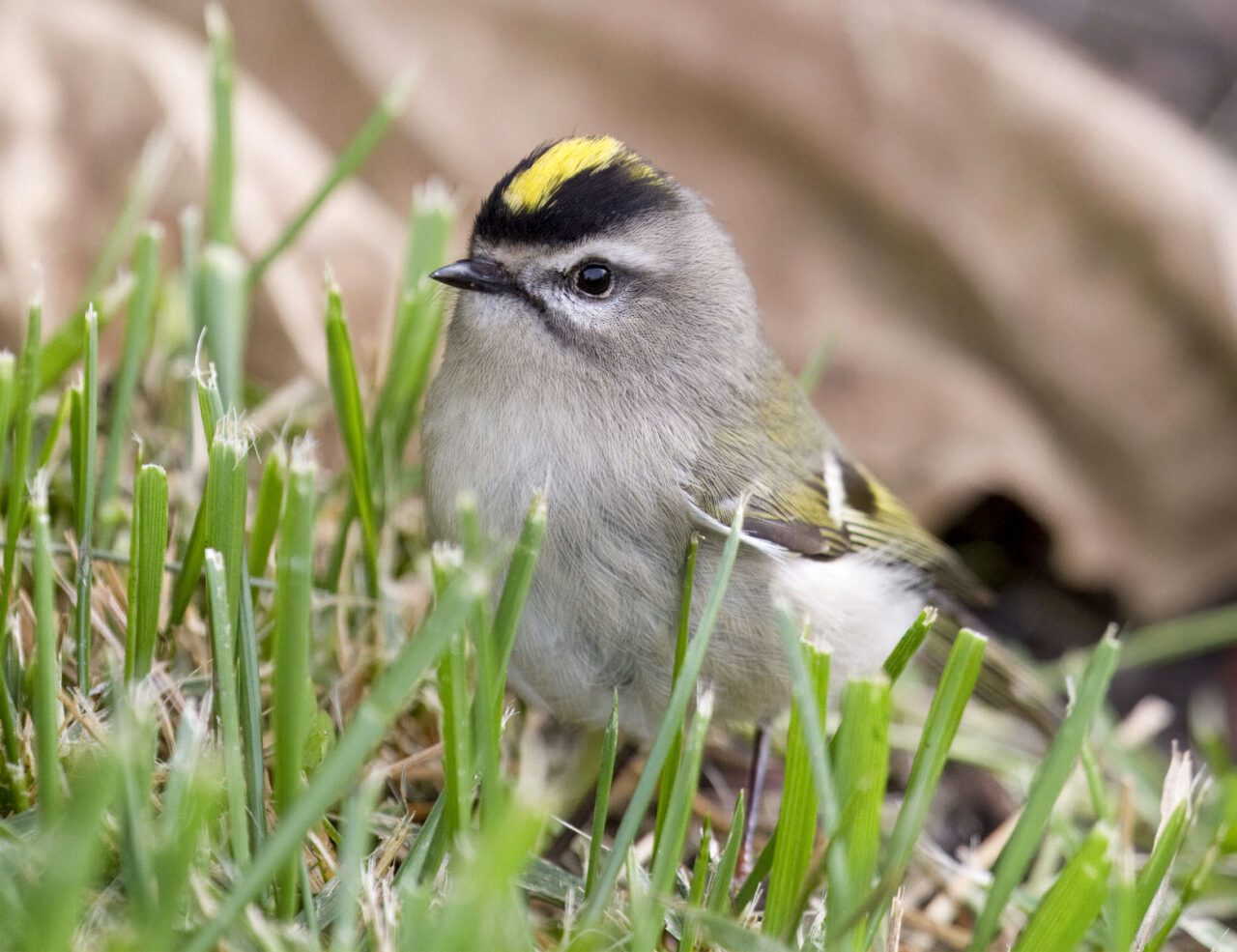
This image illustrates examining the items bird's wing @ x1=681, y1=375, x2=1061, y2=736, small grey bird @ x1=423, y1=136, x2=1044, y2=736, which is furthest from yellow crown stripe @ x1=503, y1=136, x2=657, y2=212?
bird's wing @ x1=681, y1=375, x2=1061, y2=736

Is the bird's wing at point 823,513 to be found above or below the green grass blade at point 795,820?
above

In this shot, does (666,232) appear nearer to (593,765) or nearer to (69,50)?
(593,765)

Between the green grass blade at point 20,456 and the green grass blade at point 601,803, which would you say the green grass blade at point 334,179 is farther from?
the green grass blade at point 601,803

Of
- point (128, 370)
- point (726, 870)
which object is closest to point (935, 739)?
point (726, 870)

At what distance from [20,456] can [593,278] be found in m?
0.81

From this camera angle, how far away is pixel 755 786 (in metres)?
2.25

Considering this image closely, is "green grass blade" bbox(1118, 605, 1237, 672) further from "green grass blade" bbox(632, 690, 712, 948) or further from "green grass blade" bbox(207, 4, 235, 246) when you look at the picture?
"green grass blade" bbox(207, 4, 235, 246)

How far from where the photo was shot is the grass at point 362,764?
3.97 ft

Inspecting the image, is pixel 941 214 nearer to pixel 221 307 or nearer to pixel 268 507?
pixel 221 307

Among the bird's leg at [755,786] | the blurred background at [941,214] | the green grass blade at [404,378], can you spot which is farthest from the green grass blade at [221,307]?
the blurred background at [941,214]

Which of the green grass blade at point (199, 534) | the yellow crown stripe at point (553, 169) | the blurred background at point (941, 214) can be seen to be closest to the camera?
the green grass blade at point (199, 534)

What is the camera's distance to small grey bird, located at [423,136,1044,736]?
1790 mm

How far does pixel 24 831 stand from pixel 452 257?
77.6 inches

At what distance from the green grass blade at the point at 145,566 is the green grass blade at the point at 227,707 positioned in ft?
0.47
